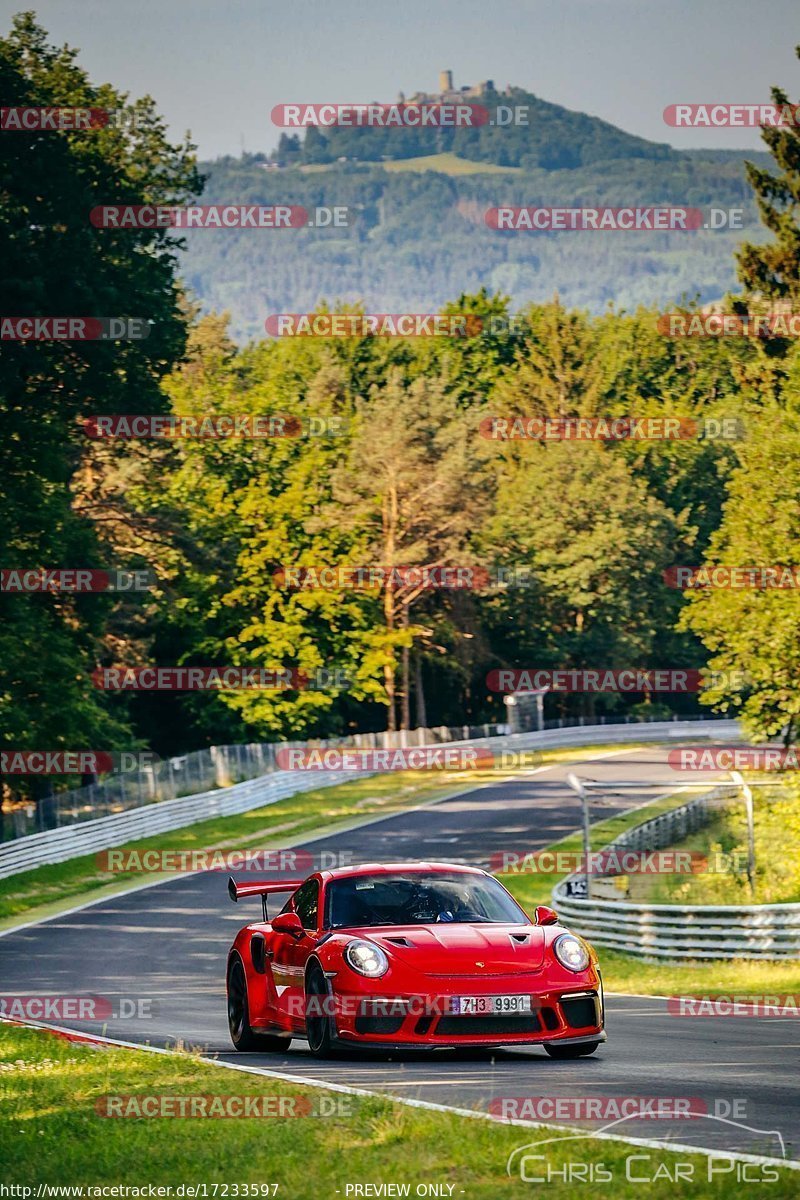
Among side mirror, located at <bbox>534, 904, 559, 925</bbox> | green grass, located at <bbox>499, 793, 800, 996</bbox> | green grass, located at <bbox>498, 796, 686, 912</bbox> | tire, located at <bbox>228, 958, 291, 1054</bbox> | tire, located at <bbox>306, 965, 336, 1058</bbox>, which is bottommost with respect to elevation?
green grass, located at <bbox>498, 796, 686, 912</bbox>

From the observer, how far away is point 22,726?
132 feet

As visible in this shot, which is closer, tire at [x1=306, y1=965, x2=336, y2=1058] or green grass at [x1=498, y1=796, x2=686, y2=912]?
tire at [x1=306, y1=965, x2=336, y2=1058]

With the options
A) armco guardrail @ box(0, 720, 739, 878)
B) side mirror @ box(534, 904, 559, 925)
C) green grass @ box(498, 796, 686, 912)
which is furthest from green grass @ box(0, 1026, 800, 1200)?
armco guardrail @ box(0, 720, 739, 878)

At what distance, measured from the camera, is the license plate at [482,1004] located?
1120 centimetres

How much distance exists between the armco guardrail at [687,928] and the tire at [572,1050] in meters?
13.8

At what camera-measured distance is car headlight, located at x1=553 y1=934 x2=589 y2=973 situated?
11641 millimetres

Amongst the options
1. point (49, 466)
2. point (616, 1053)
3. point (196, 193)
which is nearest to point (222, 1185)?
point (616, 1053)

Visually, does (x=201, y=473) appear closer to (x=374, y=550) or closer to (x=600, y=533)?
(x=374, y=550)

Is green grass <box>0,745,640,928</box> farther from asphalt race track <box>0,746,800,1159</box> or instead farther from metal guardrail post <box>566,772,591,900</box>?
metal guardrail post <box>566,772,591,900</box>

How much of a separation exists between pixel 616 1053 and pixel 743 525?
34.9 m

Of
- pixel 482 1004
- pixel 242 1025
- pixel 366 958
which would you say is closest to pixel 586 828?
pixel 242 1025

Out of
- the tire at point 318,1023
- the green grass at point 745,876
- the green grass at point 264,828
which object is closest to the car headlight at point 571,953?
the tire at point 318,1023

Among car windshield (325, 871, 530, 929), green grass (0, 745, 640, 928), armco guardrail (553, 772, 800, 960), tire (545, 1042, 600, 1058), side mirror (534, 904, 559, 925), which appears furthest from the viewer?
green grass (0, 745, 640, 928)

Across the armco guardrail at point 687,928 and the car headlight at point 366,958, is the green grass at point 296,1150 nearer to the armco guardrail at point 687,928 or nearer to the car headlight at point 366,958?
the car headlight at point 366,958
